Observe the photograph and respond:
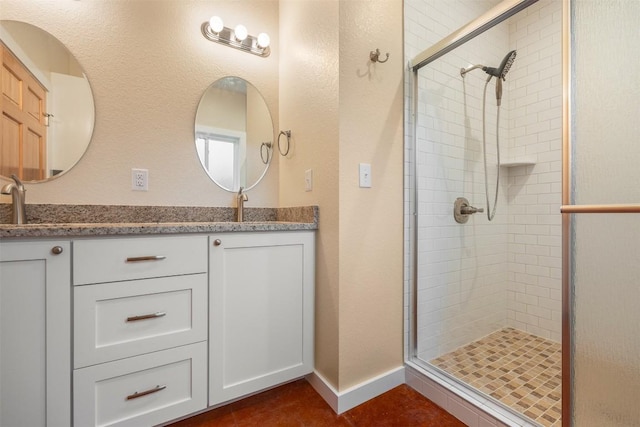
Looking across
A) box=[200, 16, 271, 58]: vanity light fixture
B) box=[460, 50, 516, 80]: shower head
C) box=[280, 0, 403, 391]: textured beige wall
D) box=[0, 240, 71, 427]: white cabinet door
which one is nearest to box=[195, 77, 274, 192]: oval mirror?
box=[200, 16, 271, 58]: vanity light fixture

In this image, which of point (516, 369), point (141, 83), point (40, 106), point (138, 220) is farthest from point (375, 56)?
point (516, 369)

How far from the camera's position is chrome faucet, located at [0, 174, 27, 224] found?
1183 millimetres

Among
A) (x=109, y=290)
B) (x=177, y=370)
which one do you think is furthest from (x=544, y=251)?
(x=109, y=290)

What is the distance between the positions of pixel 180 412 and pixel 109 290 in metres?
0.58

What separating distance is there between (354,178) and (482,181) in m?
1.11

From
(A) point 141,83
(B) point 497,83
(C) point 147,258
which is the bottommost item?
(C) point 147,258

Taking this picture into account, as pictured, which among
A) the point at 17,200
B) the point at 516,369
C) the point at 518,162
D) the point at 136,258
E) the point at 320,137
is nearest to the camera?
the point at 136,258

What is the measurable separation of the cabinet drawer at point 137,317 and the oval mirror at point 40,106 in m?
0.78

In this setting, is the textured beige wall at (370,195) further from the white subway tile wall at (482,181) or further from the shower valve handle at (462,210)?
the shower valve handle at (462,210)

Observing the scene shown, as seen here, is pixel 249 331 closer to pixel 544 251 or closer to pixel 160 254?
pixel 160 254

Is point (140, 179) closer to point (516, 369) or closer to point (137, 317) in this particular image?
point (137, 317)

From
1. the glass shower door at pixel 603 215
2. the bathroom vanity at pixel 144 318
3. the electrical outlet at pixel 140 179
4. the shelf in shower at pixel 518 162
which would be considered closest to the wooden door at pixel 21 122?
the electrical outlet at pixel 140 179

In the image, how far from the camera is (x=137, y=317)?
3.42 ft

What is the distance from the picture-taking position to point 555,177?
1.94 metres
